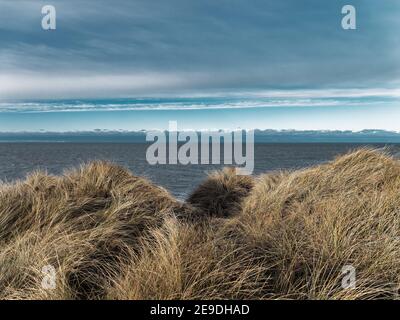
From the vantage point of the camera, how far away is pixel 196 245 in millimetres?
4418

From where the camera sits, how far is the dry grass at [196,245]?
3.90 m

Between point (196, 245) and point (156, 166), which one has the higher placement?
point (196, 245)

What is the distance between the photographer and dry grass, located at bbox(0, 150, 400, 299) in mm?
3896

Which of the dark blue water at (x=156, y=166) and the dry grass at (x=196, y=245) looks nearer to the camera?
the dry grass at (x=196, y=245)

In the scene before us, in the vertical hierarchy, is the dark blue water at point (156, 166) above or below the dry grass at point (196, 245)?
below

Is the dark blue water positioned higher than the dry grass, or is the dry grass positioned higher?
the dry grass

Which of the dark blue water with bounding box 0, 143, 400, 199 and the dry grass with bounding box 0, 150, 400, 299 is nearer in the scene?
the dry grass with bounding box 0, 150, 400, 299

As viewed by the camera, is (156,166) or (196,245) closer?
(196,245)

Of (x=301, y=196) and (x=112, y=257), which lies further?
(x=301, y=196)

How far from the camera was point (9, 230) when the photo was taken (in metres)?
5.87
